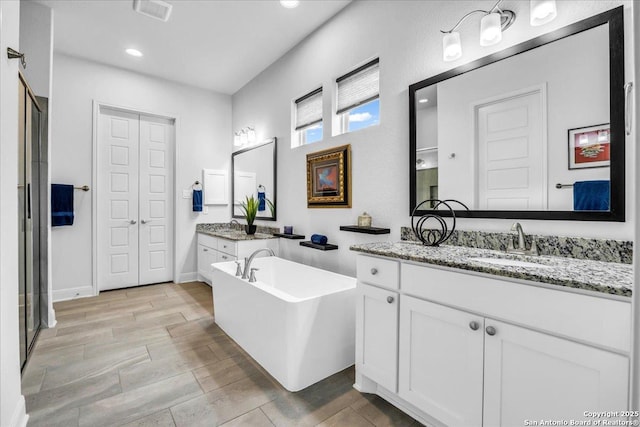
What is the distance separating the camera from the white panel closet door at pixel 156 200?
4.20 metres

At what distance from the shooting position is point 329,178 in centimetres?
288

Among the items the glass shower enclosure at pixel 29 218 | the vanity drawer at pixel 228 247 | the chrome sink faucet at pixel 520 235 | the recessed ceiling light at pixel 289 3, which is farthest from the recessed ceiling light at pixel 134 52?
the chrome sink faucet at pixel 520 235

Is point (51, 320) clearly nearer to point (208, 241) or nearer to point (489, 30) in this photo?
point (208, 241)

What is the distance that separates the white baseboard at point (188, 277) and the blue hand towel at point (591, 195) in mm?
4544

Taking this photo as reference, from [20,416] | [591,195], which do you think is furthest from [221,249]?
Answer: [591,195]

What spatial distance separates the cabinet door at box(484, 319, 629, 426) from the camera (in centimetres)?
94

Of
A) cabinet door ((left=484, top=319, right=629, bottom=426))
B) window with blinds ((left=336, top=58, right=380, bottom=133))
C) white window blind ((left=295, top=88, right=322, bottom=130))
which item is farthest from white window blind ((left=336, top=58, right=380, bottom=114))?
cabinet door ((left=484, top=319, right=629, bottom=426))

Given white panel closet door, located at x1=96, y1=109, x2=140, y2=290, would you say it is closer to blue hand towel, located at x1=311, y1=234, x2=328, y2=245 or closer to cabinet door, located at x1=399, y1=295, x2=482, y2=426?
blue hand towel, located at x1=311, y1=234, x2=328, y2=245

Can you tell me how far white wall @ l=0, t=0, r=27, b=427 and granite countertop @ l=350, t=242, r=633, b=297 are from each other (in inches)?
67.9

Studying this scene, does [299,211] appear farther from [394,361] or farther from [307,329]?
[394,361]

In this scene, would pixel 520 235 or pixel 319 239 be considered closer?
pixel 520 235

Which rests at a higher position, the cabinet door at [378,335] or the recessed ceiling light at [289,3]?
the recessed ceiling light at [289,3]

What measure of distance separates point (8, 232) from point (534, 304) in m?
2.33

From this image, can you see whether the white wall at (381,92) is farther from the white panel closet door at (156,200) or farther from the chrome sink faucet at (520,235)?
the white panel closet door at (156,200)
